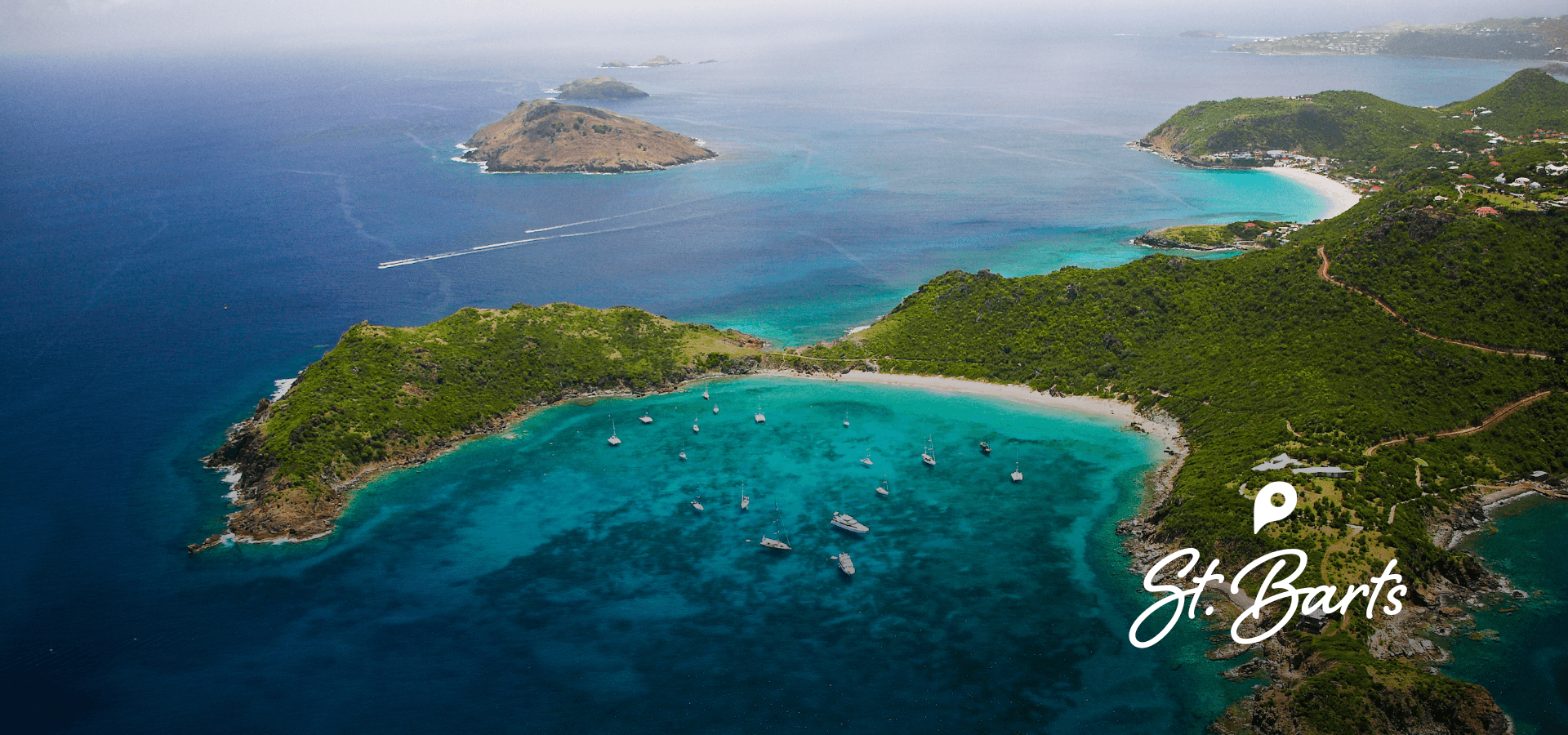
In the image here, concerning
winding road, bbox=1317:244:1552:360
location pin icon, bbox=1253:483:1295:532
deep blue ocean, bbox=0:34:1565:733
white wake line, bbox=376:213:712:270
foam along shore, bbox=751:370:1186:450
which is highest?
winding road, bbox=1317:244:1552:360

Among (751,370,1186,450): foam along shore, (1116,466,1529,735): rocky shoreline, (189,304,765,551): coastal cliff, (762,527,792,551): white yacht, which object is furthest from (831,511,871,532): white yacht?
(189,304,765,551): coastal cliff

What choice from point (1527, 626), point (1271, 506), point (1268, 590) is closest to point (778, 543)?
point (1268, 590)

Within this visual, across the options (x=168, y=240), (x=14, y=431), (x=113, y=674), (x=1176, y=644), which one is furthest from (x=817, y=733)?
(x=168, y=240)

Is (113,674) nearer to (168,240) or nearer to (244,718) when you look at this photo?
(244,718)

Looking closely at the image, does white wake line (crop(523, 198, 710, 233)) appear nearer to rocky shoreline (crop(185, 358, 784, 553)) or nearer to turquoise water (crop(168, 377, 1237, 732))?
rocky shoreline (crop(185, 358, 784, 553))

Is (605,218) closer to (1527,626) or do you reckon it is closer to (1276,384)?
(1276,384)

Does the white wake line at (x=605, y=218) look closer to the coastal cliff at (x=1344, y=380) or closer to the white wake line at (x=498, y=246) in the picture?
the white wake line at (x=498, y=246)
